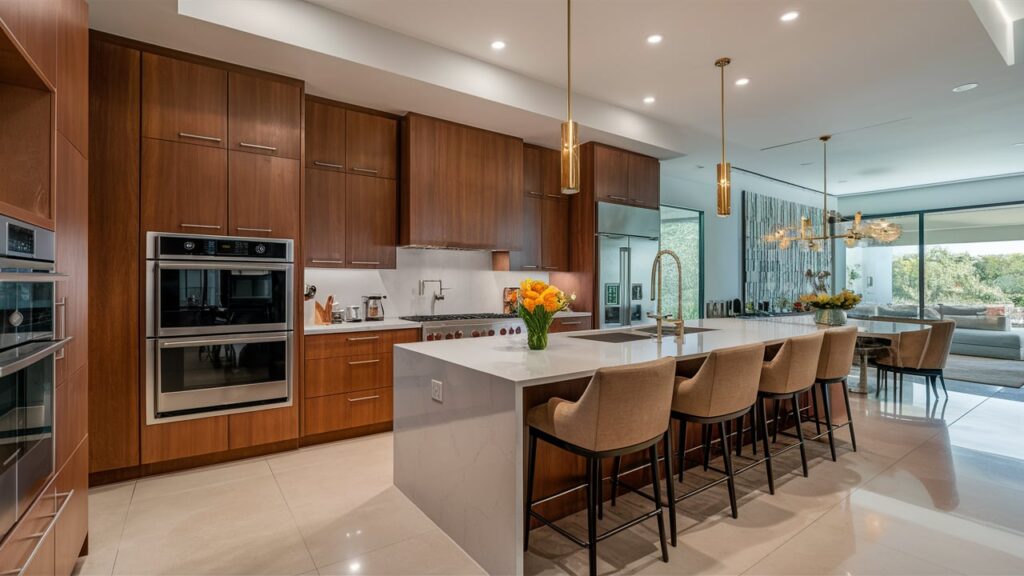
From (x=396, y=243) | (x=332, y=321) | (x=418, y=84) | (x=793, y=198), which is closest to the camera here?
(x=418, y=84)

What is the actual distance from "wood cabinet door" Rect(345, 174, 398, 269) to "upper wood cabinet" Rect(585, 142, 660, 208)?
2.13m

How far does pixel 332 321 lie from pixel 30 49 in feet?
9.16

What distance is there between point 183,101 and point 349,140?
1198 mm

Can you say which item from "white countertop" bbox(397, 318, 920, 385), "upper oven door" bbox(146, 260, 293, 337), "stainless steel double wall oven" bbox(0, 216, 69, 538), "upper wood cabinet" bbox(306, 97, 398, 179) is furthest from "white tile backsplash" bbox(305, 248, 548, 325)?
"stainless steel double wall oven" bbox(0, 216, 69, 538)

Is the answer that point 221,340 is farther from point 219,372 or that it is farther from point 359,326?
point 359,326

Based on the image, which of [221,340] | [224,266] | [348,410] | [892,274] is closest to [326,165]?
[224,266]

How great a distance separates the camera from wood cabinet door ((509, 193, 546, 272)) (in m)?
5.07

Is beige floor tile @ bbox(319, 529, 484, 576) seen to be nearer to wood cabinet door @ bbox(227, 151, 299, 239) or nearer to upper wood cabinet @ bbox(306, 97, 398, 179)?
wood cabinet door @ bbox(227, 151, 299, 239)

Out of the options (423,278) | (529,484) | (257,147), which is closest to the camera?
(529,484)

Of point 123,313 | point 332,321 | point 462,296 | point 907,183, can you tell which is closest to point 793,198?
point 907,183

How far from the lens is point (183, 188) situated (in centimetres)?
306

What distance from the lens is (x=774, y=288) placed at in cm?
862

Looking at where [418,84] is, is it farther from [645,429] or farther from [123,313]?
[645,429]

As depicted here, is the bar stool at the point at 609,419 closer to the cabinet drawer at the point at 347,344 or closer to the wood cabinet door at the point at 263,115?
the cabinet drawer at the point at 347,344
